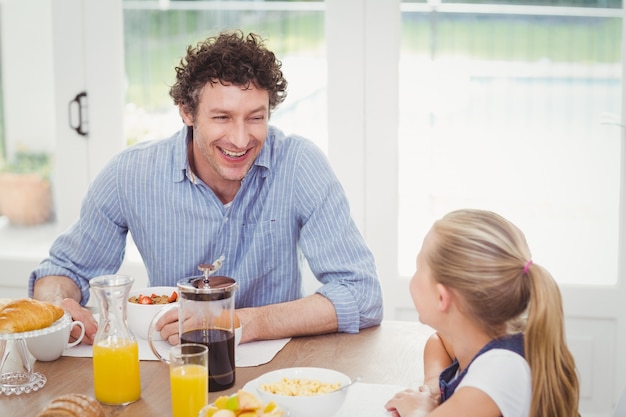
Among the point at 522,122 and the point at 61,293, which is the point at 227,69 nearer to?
the point at 61,293

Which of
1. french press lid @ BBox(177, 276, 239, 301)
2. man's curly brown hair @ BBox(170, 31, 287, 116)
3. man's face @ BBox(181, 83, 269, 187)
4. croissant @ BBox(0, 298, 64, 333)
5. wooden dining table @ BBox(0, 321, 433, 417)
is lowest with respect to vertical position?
wooden dining table @ BBox(0, 321, 433, 417)

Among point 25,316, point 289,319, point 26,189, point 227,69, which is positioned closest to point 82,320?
point 25,316

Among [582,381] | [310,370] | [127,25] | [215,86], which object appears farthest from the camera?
[127,25]

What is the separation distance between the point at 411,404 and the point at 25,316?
0.70 m

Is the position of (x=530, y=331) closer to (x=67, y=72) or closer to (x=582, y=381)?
(x=582, y=381)

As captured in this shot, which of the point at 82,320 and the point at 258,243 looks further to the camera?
the point at 258,243

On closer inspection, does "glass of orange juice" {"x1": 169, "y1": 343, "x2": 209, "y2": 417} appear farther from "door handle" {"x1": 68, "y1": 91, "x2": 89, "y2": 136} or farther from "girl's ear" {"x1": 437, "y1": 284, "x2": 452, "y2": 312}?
"door handle" {"x1": 68, "y1": 91, "x2": 89, "y2": 136}

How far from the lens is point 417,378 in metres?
1.51

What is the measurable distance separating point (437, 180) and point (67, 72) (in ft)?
5.12

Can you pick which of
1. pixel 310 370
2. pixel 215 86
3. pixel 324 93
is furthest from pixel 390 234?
pixel 310 370

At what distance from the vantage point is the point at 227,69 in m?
1.93

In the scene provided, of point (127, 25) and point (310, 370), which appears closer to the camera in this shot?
point (310, 370)

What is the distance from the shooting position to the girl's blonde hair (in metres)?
1.21

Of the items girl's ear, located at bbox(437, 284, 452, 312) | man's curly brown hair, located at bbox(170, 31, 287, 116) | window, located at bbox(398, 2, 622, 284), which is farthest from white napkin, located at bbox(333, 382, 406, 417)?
window, located at bbox(398, 2, 622, 284)
